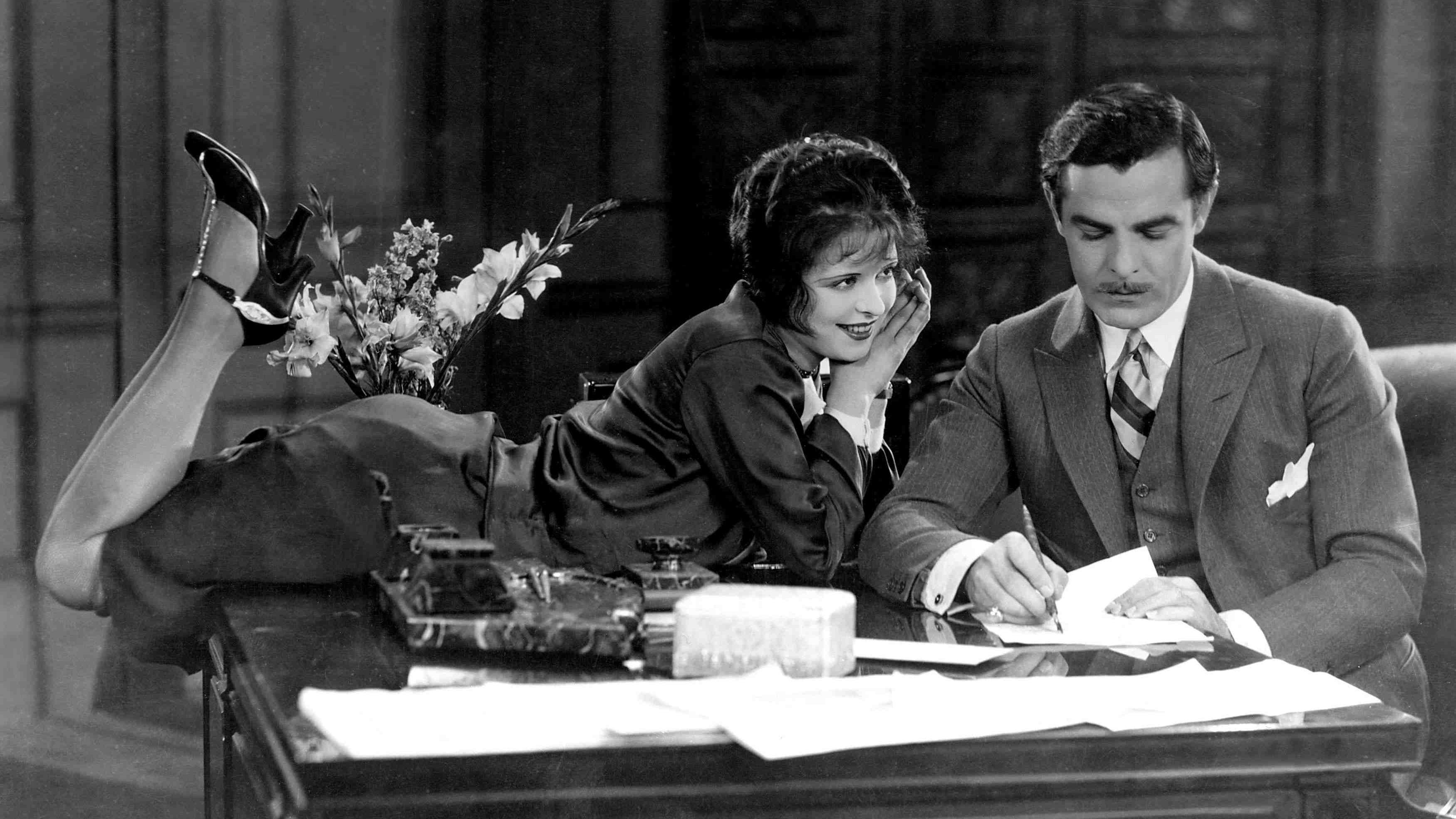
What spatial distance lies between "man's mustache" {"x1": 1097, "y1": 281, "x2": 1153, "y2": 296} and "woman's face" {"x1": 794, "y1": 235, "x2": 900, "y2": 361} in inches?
16.2

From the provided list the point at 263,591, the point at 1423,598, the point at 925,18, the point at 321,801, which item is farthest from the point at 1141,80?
the point at 321,801

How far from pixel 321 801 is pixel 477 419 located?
1725mm

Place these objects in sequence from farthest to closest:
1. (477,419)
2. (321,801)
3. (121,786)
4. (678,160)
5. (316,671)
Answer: (678,160) → (121,786) → (477,419) → (316,671) → (321,801)

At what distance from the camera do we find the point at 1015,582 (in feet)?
6.90

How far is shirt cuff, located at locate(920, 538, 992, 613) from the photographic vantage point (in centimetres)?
222

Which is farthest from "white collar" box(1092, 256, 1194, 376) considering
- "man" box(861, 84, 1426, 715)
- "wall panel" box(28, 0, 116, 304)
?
"wall panel" box(28, 0, 116, 304)

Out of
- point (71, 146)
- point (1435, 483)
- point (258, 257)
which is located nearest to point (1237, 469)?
point (1435, 483)

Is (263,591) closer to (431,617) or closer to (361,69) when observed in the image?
(431,617)

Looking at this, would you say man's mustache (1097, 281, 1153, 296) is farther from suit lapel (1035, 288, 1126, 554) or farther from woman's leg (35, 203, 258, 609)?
woman's leg (35, 203, 258, 609)

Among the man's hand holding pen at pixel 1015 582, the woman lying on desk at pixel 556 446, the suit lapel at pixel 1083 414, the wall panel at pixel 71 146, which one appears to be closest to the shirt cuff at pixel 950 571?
the man's hand holding pen at pixel 1015 582

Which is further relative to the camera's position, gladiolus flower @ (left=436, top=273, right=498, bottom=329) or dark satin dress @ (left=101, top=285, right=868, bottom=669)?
gladiolus flower @ (left=436, top=273, right=498, bottom=329)

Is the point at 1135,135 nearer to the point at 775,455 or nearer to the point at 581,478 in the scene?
the point at 775,455

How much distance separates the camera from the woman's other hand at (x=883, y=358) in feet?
9.66

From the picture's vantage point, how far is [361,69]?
380 centimetres
